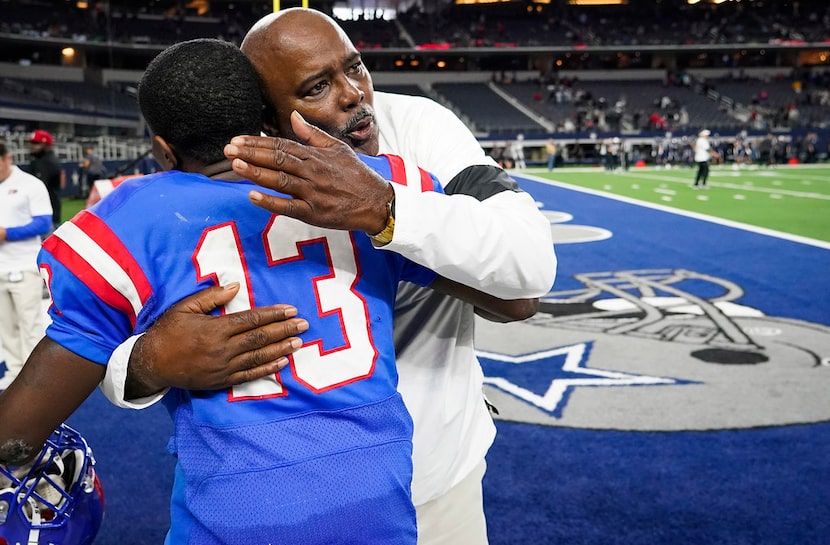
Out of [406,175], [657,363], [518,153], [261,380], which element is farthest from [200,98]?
[518,153]

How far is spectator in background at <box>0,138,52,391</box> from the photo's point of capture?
544cm

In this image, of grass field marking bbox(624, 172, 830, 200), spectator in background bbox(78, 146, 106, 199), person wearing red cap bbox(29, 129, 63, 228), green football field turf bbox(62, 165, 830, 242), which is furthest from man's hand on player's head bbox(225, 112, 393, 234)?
grass field marking bbox(624, 172, 830, 200)

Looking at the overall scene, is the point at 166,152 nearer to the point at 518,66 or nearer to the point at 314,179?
the point at 314,179

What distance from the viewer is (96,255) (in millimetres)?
1244

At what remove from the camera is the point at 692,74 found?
4675 centimetres

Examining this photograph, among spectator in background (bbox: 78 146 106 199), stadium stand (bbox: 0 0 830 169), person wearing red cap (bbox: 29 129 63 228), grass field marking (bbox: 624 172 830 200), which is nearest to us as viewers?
person wearing red cap (bbox: 29 129 63 228)

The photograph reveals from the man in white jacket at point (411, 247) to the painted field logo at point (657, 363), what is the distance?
9.62ft

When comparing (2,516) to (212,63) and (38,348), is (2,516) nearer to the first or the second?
(38,348)

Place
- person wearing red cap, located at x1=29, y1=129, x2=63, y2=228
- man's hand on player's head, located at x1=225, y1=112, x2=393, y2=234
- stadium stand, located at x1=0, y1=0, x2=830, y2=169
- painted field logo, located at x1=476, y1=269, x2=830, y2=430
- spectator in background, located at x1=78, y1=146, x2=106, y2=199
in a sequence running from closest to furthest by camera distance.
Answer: man's hand on player's head, located at x1=225, y1=112, x2=393, y2=234, painted field logo, located at x1=476, y1=269, x2=830, y2=430, person wearing red cap, located at x1=29, y1=129, x2=63, y2=228, spectator in background, located at x1=78, y1=146, x2=106, y2=199, stadium stand, located at x1=0, y1=0, x2=830, y2=169

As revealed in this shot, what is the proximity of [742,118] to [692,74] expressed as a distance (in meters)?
8.03

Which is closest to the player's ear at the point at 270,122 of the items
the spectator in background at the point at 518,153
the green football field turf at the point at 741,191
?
the green football field turf at the point at 741,191

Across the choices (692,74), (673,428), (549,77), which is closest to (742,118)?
(692,74)

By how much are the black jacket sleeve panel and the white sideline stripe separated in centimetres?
66

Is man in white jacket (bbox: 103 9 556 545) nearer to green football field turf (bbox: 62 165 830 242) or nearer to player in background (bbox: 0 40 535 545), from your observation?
player in background (bbox: 0 40 535 545)
